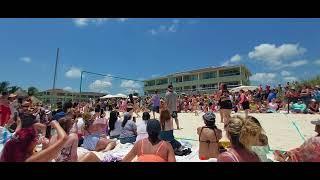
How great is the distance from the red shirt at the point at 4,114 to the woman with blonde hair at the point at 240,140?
805 cm

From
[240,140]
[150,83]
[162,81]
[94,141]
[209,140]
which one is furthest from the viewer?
[150,83]

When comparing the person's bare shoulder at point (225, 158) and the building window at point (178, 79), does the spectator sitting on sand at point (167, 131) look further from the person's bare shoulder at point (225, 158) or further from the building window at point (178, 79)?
the building window at point (178, 79)

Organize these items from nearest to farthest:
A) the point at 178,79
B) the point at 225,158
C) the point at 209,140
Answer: the point at 225,158 → the point at 209,140 → the point at 178,79

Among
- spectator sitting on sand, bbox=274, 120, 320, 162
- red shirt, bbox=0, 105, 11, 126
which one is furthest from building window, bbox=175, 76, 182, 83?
spectator sitting on sand, bbox=274, 120, 320, 162

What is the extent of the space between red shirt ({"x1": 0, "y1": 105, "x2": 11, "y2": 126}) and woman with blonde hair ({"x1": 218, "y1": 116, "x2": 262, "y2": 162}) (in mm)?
8049

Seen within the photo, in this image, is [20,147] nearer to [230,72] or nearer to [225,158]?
[225,158]

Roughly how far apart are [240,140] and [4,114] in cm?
823

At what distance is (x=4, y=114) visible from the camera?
30.6 ft

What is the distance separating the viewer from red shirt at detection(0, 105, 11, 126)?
9.29 m

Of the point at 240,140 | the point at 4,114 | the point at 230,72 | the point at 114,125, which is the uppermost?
the point at 230,72

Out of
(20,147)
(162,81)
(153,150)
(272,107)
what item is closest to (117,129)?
(153,150)

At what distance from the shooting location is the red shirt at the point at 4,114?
30.5 feet
